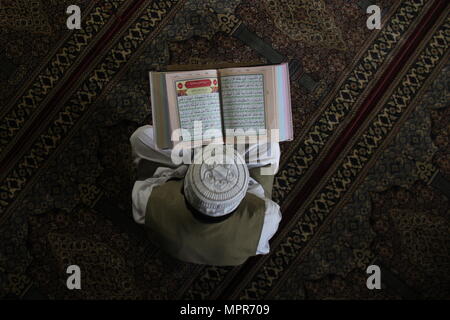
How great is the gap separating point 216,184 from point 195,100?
324 mm

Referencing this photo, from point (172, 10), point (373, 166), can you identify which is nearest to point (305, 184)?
point (373, 166)

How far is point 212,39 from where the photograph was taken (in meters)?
1.55

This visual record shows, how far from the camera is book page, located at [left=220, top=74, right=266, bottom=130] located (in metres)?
1.04

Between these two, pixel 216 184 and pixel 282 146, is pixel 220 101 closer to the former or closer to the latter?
pixel 216 184

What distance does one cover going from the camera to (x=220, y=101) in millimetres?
1055

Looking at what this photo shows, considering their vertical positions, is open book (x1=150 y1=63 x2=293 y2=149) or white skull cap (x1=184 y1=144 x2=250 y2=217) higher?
open book (x1=150 y1=63 x2=293 y2=149)

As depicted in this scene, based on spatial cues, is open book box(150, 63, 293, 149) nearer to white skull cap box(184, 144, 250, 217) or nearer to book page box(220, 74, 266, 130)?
book page box(220, 74, 266, 130)

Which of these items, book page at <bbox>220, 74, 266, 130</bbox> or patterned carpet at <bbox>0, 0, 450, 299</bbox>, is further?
patterned carpet at <bbox>0, 0, 450, 299</bbox>

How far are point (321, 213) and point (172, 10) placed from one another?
41.4 inches

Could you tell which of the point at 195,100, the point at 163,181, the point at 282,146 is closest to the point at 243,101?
the point at 195,100

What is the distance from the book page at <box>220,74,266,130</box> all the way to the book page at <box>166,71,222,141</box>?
0.03 m

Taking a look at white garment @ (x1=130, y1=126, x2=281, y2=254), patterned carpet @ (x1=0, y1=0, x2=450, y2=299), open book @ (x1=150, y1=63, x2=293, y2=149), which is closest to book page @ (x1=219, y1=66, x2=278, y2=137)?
open book @ (x1=150, y1=63, x2=293, y2=149)

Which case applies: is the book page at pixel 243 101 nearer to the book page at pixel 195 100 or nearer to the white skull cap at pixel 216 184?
the book page at pixel 195 100

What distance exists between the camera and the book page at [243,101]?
104 centimetres
